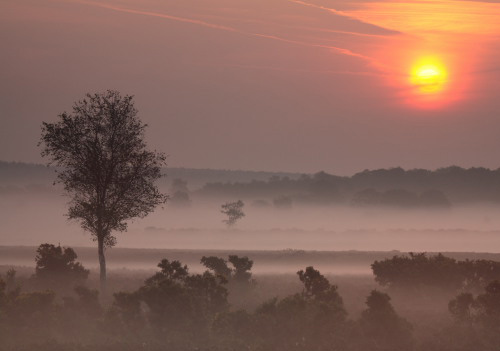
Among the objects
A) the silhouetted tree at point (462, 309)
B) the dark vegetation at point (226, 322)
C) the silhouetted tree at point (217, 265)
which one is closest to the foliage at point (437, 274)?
the dark vegetation at point (226, 322)

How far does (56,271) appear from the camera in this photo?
56406mm

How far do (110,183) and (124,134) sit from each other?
3.59 metres

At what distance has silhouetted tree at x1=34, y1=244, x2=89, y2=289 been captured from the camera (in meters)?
55.8

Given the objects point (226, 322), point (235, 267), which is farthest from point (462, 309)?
point (235, 267)

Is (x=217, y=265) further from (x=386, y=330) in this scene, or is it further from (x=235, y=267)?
(x=386, y=330)

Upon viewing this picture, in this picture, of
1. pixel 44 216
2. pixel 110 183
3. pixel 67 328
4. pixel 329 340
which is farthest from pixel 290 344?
pixel 44 216

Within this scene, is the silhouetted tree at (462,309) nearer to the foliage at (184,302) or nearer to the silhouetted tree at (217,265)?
the foliage at (184,302)

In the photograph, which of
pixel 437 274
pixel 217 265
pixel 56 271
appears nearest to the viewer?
pixel 437 274

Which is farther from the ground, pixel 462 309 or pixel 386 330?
pixel 462 309

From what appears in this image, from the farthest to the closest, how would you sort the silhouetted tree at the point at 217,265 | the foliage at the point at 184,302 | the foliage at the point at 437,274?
1. the silhouetted tree at the point at 217,265
2. the foliage at the point at 437,274
3. the foliage at the point at 184,302

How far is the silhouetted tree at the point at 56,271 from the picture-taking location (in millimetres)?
55844

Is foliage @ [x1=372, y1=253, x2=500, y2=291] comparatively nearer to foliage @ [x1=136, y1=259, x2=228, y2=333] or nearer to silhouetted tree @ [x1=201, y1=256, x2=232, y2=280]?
silhouetted tree @ [x1=201, y1=256, x2=232, y2=280]

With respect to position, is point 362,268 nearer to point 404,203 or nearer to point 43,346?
point 43,346

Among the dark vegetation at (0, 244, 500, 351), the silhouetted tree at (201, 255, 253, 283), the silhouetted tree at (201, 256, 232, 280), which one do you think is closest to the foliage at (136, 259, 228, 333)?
the dark vegetation at (0, 244, 500, 351)
